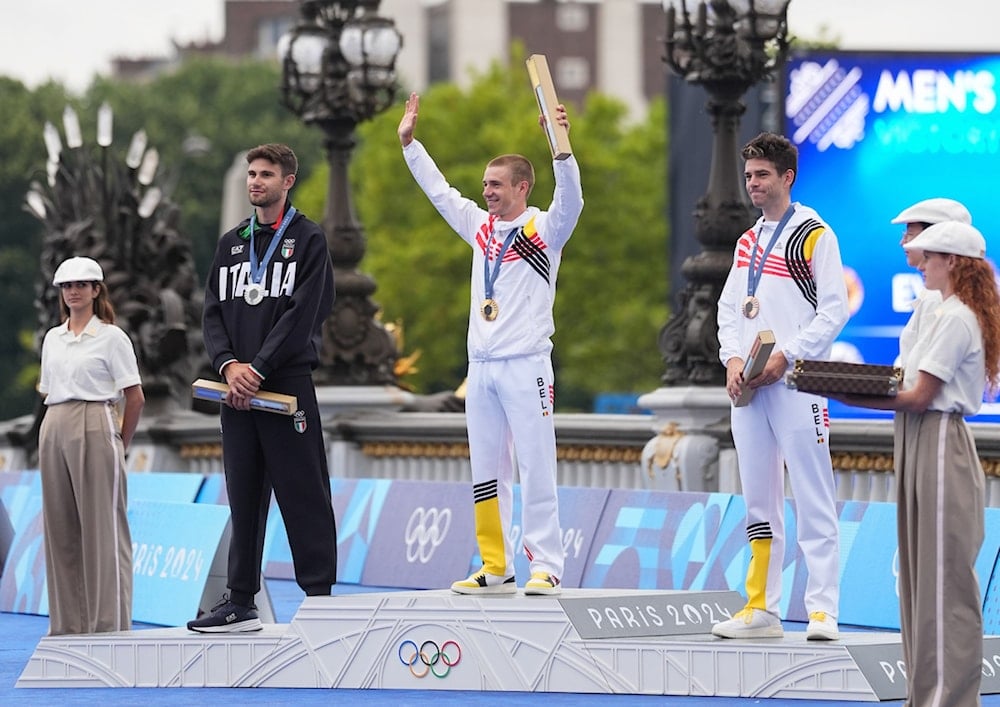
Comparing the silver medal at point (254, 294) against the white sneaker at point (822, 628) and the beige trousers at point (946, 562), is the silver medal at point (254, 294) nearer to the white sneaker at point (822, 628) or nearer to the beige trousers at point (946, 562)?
the white sneaker at point (822, 628)

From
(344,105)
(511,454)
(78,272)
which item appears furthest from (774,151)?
(344,105)

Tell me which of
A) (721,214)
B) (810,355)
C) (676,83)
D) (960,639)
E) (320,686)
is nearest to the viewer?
(960,639)

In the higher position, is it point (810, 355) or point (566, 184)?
point (566, 184)

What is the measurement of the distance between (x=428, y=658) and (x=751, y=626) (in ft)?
5.26

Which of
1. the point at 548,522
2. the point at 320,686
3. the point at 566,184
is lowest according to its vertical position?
the point at 320,686

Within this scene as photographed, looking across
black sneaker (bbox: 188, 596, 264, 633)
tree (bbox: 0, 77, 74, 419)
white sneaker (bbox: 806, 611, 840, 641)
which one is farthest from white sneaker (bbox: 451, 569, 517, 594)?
tree (bbox: 0, 77, 74, 419)

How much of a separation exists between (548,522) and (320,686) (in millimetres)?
1387

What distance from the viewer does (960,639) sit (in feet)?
29.6

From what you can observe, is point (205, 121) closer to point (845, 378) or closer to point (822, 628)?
point (822, 628)

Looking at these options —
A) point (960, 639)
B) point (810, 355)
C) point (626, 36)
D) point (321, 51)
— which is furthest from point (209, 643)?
point (626, 36)

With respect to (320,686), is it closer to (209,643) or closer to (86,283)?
(209,643)

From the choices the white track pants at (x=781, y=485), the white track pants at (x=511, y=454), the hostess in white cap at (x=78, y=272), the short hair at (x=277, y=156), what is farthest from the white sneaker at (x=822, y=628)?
the hostess in white cap at (x=78, y=272)

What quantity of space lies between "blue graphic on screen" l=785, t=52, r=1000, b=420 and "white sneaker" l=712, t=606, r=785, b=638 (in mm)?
10339

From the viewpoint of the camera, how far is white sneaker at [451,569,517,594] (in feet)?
38.2
